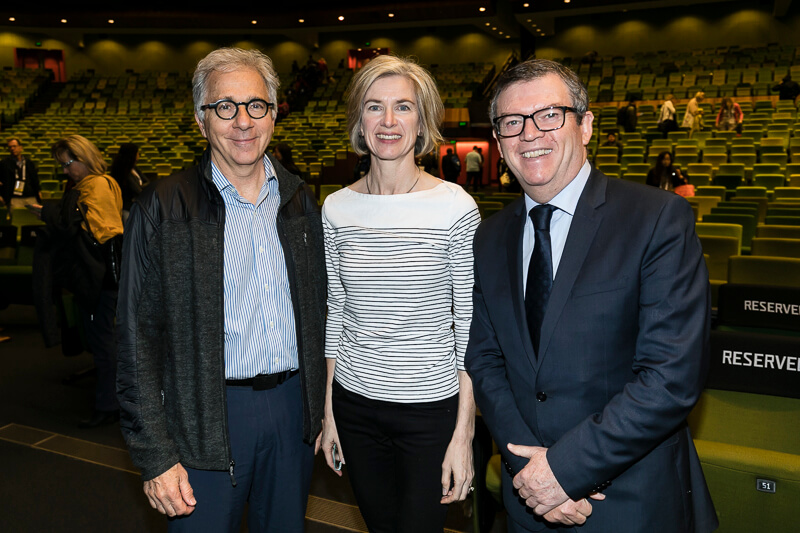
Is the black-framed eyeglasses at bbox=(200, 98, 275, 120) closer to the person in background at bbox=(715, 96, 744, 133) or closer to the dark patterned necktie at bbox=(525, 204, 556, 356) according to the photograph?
the dark patterned necktie at bbox=(525, 204, 556, 356)

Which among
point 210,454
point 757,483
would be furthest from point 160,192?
point 757,483

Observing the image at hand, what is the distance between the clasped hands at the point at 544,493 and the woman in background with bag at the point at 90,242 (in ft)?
9.29

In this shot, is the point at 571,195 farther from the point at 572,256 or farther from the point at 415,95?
the point at 415,95

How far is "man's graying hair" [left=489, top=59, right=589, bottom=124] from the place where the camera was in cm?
131

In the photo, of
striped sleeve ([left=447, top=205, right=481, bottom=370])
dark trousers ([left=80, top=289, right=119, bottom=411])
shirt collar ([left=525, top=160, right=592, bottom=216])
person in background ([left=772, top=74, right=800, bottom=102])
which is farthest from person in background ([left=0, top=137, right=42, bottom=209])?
person in background ([left=772, top=74, right=800, bottom=102])

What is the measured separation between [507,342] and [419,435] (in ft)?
1.17

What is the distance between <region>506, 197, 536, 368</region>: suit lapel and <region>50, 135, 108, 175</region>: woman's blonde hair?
2.82 metres

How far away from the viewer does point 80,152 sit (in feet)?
11.1

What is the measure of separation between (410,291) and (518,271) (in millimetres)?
287

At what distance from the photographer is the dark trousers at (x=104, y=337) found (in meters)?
3.47

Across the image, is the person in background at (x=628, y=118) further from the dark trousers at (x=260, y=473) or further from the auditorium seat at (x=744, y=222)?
the dark trousers at (x=260, y=473)

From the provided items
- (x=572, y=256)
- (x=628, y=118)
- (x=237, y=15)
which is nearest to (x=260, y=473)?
(x=572, y=256)

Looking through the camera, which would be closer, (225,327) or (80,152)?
(225,327)

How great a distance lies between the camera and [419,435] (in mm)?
1513
